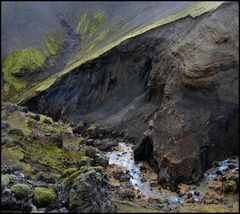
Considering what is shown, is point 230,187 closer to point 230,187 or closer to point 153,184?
point 230,187

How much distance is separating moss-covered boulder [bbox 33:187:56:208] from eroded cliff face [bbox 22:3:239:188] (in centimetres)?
1565

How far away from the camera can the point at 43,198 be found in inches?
1319

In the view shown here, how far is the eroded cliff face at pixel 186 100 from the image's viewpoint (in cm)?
4762

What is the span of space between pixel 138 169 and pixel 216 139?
10239mm

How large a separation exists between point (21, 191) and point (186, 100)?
25226 mm

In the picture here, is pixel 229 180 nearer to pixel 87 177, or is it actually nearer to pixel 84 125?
pixel 87 177

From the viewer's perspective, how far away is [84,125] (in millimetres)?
74688

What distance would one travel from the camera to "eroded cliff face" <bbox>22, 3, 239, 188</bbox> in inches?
1875

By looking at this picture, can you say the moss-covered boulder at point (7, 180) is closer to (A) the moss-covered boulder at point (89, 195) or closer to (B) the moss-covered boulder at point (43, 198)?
(B) the moss-covered boulder at point (43, 198)

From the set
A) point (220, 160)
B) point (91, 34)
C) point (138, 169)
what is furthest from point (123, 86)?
point (91, 34)

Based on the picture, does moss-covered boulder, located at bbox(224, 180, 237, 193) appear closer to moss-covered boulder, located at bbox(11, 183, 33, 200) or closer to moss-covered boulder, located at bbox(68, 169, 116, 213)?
moss-covered boulder, located at bbox(68, 169, 116, 213)

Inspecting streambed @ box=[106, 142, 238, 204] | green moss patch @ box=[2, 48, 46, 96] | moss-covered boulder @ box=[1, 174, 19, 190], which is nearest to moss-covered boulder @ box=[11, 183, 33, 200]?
moss-covered boulder @ box=[1, 174, 19, 190]

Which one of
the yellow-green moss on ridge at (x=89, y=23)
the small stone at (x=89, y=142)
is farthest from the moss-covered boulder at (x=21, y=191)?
the yellow-green moss on ridge at (x=89, y=23)

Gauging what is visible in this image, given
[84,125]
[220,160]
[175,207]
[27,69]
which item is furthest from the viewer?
[27,69]
